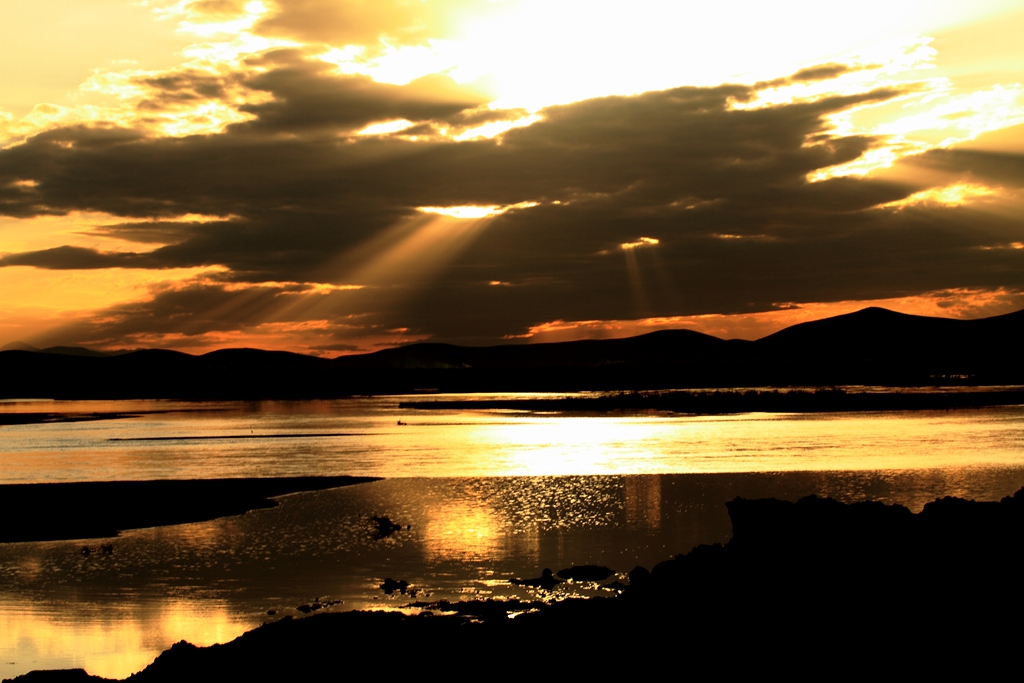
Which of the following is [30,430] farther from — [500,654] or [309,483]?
[500,654]

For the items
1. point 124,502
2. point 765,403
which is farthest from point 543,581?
point 765,403

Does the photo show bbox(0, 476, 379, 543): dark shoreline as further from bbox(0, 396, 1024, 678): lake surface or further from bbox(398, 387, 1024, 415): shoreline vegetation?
bbox(398, 387, 1024, 415): shoreline vegetation

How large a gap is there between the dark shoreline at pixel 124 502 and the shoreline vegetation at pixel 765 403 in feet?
195

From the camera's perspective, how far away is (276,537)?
2891 centimetres

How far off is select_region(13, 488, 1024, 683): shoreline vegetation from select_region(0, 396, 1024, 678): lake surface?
4165mm

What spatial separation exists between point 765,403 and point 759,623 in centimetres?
9395

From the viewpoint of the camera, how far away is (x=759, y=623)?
46.7 feet

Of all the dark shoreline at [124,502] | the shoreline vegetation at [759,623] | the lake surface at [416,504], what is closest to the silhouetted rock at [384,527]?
the lake surface at [416,504]

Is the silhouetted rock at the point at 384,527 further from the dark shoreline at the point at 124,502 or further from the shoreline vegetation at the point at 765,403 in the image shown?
the shoreline vegetation at the point at 765,403

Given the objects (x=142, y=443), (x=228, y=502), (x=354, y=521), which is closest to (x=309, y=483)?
(x=228, y=502)

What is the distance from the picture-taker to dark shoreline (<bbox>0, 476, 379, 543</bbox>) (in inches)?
1255

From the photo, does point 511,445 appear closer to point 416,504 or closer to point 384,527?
point 416,504

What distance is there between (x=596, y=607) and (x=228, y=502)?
81.4ft

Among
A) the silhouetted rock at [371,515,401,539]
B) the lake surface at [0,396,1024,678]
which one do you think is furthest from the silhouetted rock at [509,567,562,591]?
the silhouetted rock at [371,515,401,539]
